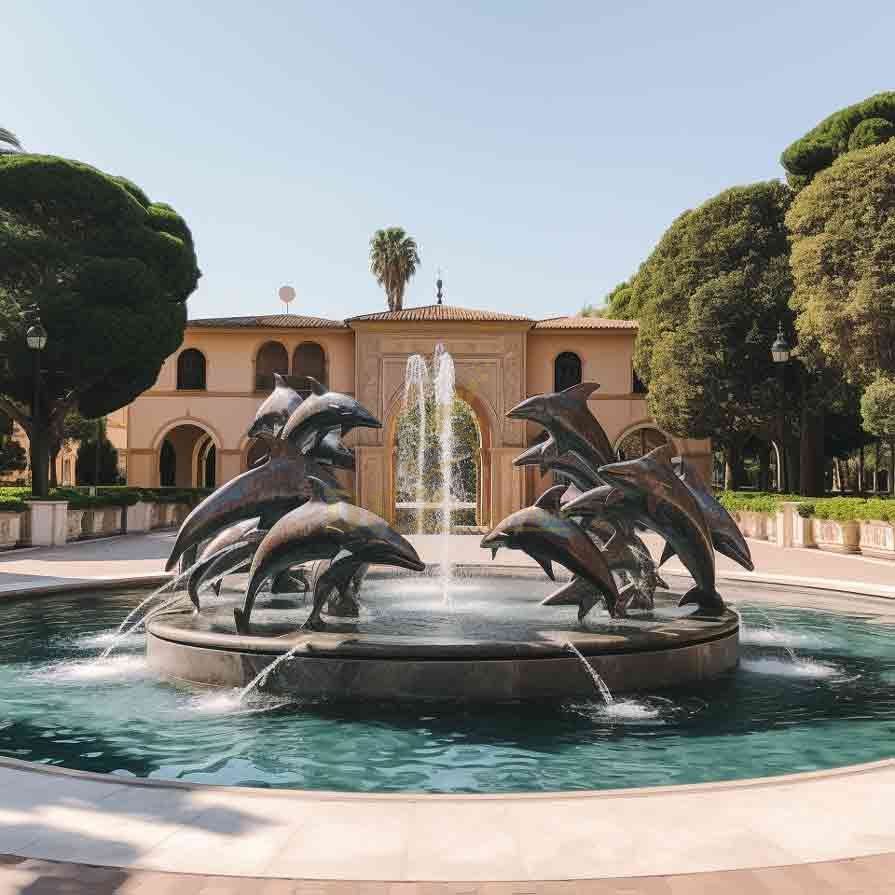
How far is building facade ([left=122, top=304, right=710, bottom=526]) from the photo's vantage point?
3469cm

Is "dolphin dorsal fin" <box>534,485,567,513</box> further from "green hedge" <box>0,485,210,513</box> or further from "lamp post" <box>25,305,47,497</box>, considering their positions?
"lamp post" <box>25,305,47,497</box>

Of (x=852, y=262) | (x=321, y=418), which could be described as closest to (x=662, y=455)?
(x=321, y=418)

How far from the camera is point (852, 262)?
24.5 m

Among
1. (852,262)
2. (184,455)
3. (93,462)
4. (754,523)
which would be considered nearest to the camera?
(852,262)

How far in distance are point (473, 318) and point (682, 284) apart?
7810 millimetres

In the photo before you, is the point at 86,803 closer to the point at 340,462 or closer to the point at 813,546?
the point at 340,462

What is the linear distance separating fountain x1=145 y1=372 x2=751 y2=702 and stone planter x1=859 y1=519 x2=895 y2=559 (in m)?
12.2

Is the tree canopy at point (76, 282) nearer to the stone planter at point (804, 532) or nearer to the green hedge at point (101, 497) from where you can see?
the green hedge at point (101, 497)

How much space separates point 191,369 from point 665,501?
104 ft

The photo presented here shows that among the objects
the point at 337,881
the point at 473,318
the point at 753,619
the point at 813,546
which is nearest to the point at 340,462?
the point at 753,619

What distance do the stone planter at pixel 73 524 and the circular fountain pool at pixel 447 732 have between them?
1676cm

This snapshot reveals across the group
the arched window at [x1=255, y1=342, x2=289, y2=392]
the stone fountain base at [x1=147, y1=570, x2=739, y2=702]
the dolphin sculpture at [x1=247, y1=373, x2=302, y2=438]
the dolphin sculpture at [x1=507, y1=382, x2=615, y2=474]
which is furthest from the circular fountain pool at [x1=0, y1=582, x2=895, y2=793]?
the arched window at [x1=255, y1=342, x2=289, y2=392]

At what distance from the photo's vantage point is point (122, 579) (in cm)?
1566

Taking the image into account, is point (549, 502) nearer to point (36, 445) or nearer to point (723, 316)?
point (36, 445)
